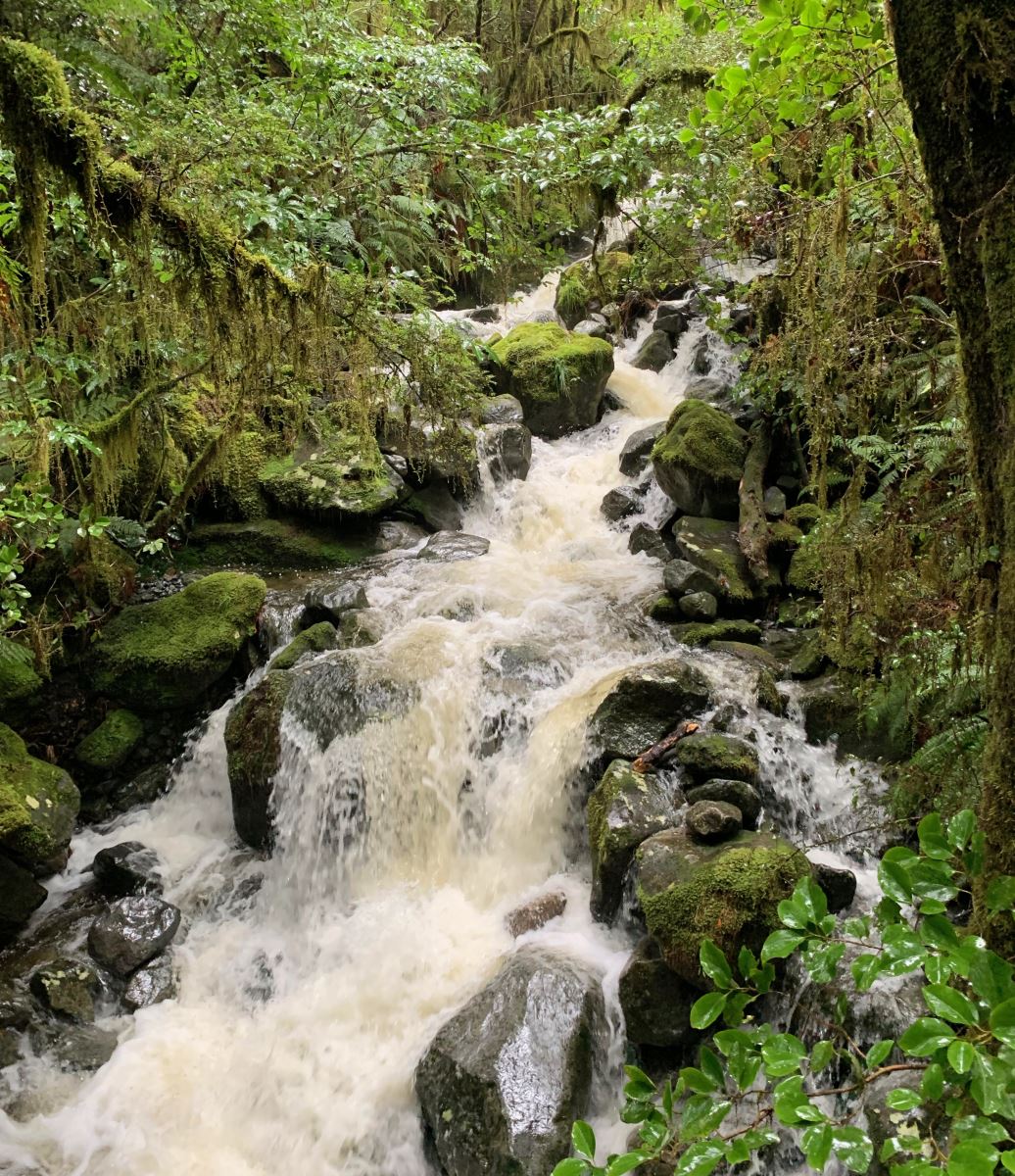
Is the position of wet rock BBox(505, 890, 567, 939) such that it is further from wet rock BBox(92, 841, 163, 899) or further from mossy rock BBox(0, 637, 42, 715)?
mossy rock BBox(0, 637, 42, 715)

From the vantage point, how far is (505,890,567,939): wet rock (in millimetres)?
4645

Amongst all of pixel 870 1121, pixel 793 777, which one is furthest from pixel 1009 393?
pixel 793 777

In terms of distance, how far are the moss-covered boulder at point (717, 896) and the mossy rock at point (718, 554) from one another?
3450 millimetres

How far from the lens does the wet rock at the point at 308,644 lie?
6641 mm

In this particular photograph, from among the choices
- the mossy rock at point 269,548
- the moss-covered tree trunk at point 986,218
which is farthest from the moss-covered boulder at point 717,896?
the mossy rock at point 269,548

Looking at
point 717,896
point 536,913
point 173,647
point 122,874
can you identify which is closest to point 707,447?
point 536,913

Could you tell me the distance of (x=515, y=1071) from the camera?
358cm

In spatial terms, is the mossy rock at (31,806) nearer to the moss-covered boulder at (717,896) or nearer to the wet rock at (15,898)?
the wet rock at (15,898)

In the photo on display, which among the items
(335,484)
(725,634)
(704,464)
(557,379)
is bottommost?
(335,484)

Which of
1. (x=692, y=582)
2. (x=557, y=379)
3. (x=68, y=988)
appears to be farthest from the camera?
(x=557, y=379)

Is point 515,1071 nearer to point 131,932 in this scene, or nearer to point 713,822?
point 713,822

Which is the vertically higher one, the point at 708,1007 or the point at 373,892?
the point at 708,1007

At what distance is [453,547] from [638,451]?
121 inches

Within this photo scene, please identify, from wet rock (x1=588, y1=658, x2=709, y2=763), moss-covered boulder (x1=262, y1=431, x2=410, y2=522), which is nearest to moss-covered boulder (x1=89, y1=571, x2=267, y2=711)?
moss-covered boulder (x1=262, y1=431, x2=410, y2=522)
